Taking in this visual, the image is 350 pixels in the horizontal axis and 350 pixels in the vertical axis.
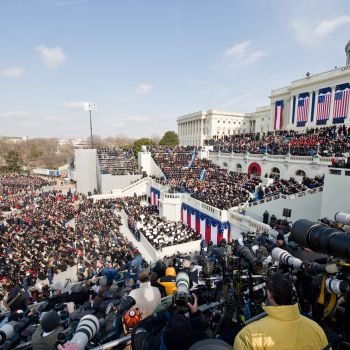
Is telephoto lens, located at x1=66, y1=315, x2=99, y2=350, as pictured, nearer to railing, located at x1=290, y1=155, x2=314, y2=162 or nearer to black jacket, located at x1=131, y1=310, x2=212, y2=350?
black jacket, located at x1=131, y1=310, x2=212, y2=350

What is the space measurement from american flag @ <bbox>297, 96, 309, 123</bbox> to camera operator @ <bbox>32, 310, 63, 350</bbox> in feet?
133

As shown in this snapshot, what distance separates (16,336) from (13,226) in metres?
22.6

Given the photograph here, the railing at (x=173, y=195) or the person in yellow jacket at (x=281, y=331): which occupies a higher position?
the person in yellow jacket at (x=281, y=331)

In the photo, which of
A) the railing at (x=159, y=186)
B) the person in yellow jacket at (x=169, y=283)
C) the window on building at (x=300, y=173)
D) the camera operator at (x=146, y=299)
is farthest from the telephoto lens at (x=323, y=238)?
the railing at (x=159, y=186)

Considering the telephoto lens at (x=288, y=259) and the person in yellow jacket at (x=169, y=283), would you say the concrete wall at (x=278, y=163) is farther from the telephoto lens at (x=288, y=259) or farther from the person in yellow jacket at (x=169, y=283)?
the person in yellow jacket at (x=169, y=283)

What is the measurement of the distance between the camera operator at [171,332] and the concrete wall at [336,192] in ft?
51.4

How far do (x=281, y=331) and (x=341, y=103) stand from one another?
3759cm

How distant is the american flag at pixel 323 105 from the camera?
3331 centimetres

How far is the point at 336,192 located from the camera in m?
15.4

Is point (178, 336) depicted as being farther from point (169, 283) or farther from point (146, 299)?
point (169, 283)

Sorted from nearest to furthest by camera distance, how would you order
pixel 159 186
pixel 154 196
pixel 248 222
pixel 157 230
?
pixel 248 222 < pixel 157 230 < pixel 159 186 < pixel 154 196

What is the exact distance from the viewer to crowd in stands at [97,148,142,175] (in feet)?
139

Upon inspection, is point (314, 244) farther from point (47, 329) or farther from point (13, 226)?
point (13, 226)

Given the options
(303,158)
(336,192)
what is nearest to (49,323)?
(336,192)
